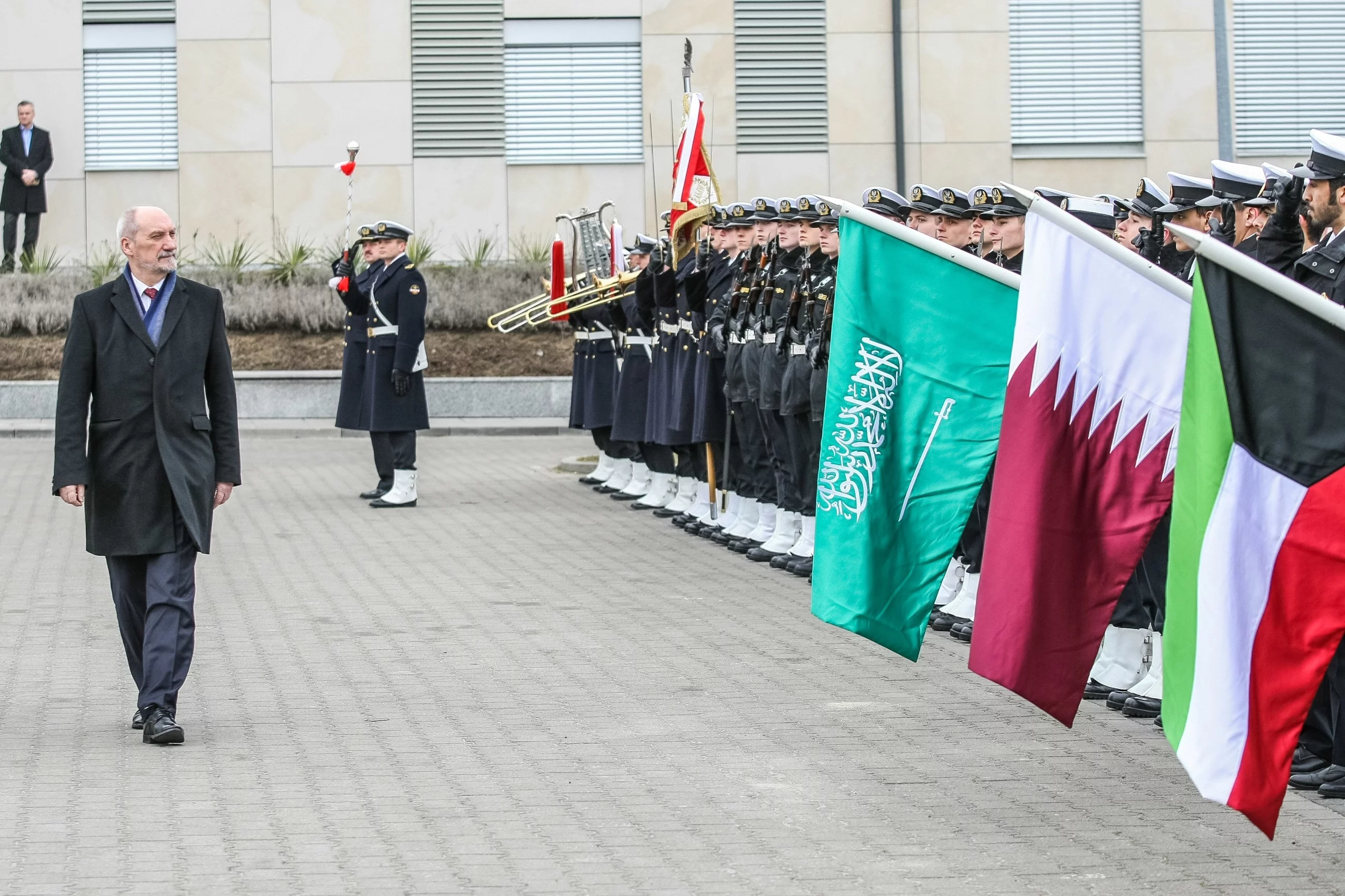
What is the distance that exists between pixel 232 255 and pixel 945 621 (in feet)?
59.4

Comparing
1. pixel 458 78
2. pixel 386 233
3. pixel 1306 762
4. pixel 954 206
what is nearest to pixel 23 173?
pixel 458 78

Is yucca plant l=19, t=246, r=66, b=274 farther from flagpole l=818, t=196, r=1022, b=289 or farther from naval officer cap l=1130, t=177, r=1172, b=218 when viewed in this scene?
flagpole l=818, t=196, r=1022, b=289

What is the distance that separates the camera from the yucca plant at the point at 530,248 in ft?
88.5

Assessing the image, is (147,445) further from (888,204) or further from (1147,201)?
(888,204)

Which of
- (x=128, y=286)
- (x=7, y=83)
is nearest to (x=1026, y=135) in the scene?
(x=7, y=83)

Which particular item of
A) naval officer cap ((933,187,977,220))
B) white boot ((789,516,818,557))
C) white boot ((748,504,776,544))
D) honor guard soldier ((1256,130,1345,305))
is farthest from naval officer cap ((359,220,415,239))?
honor guard soldier ((1256,130,1345,305))

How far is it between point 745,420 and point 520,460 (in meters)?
6.97

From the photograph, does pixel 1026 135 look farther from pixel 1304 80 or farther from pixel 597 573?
pixel 597 573

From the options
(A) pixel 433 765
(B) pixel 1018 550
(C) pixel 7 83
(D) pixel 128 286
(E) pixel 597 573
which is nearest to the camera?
(B) pixel 1018 550

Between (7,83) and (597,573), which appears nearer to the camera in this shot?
(597,573)

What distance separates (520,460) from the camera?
781 inches

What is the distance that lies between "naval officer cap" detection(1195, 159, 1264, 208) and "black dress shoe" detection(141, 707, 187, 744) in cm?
465

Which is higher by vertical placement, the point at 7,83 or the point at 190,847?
the point at 7,83

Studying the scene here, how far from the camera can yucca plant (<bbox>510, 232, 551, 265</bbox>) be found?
27.0 metres
